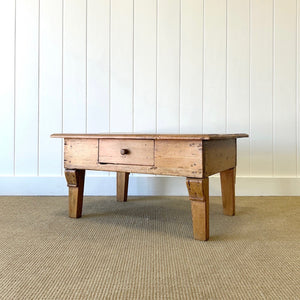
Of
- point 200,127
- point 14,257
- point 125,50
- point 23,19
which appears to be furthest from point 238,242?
point 23,19

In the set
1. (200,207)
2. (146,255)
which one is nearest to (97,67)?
(200,207)

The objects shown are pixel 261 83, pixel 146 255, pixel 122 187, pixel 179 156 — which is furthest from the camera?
pixel 261 83

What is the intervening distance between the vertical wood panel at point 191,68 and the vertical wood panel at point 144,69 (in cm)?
18

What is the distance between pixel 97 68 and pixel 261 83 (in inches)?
39.7

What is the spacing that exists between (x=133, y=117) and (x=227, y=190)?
739 millimetres

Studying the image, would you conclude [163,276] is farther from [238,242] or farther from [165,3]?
[165,3]

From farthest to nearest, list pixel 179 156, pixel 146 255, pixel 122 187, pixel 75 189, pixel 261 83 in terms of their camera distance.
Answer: pixel 261 83, pixel 122 187, pixel 75 189, pixel 179 156, pixel 146 255

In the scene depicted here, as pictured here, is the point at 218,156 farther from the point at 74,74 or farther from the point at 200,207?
the point at 74,74

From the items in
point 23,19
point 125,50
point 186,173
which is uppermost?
point 23,19

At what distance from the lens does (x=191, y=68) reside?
1.73m

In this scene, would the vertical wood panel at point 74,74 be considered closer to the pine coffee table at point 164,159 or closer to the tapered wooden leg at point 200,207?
the pine coffee table at point 164,159

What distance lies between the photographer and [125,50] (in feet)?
5.71

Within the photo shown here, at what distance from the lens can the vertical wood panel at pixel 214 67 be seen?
1.72 m

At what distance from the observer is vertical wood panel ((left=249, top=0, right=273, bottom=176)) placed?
172 cm
